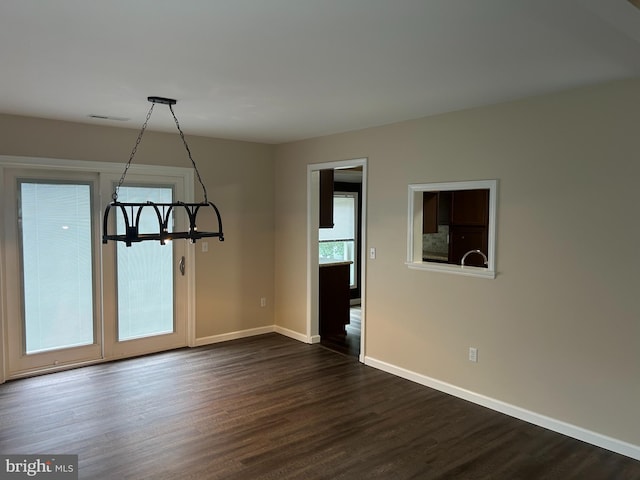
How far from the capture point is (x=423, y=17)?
210 centimetres

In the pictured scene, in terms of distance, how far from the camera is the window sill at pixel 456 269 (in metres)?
3.89

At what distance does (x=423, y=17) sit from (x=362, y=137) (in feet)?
9.42

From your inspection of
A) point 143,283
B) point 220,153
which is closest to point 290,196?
point 220,153

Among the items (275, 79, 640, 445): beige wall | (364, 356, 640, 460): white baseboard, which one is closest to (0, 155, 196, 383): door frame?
(275, 79, 640, 445): beige wall

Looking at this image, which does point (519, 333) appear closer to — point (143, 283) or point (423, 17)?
point (423, 17)

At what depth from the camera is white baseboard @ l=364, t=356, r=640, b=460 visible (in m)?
3.21

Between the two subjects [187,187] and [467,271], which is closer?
[467,271]

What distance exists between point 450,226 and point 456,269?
8.98 feet

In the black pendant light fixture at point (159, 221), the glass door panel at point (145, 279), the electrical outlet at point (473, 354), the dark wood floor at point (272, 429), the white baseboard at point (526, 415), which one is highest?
the black pendant light fixture at point (159, 221)

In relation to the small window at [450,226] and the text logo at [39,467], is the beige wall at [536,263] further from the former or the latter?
the text logo at [39,467]

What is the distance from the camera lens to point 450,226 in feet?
22.1

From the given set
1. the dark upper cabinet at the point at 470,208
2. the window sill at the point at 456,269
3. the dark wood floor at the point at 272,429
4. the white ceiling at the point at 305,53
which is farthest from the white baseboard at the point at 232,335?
the dark upper cabinet at the point at 470,208

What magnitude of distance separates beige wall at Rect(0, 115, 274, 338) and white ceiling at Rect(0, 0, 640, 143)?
907 mm

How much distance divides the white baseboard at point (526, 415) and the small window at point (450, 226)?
1.08 metres
